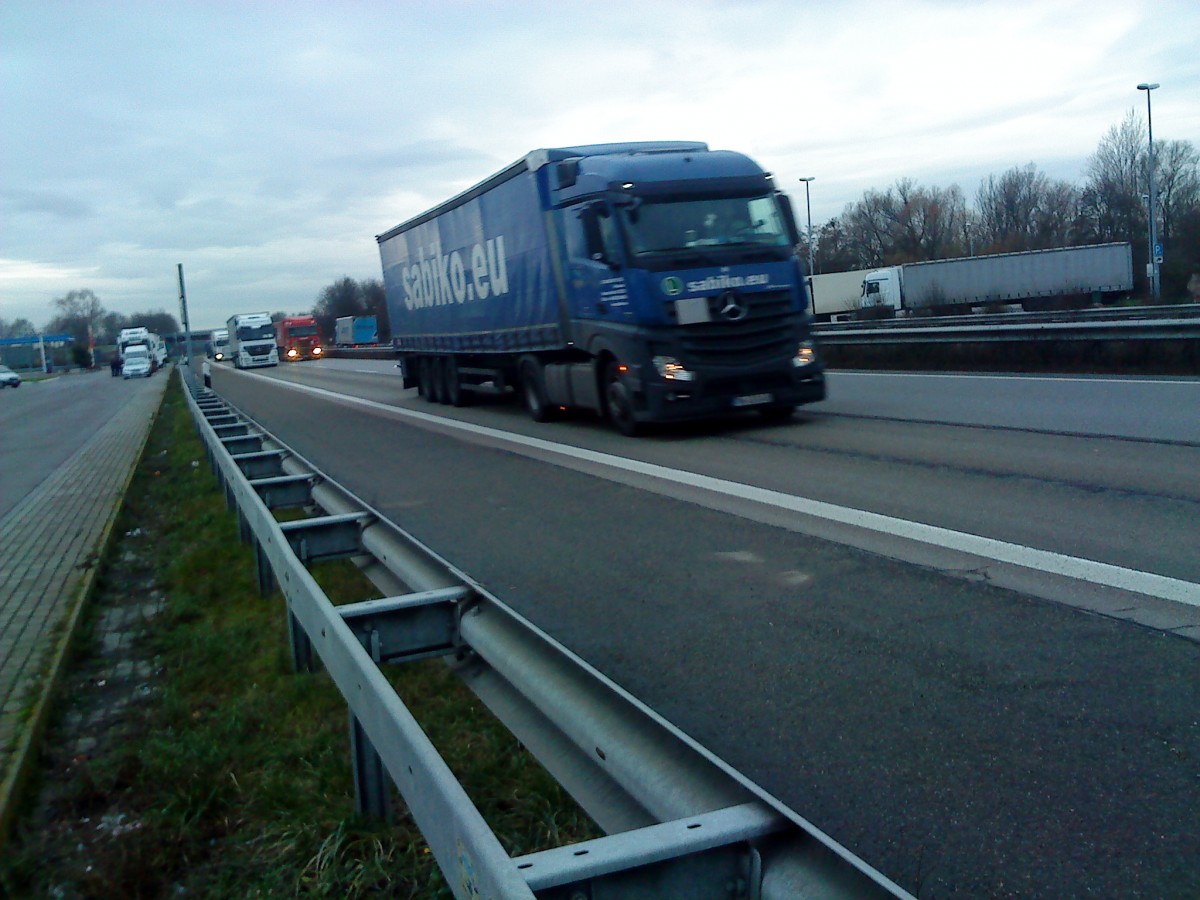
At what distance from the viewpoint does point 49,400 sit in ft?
176

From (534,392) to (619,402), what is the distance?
3.49m

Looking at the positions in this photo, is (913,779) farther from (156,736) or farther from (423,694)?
(156,736)

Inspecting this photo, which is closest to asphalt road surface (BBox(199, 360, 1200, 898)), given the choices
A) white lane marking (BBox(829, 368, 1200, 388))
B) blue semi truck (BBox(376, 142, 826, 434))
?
blue semi truck (BBox(376, 142, 826, 434))

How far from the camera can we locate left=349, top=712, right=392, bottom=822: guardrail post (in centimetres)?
397

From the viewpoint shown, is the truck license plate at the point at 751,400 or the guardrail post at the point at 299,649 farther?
the truck license plate at the point at 751,400

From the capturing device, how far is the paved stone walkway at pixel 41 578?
18.3 ft

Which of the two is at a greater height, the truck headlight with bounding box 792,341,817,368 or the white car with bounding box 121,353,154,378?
the white car with bounding box 121,353,154,378

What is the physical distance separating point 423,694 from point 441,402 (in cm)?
1937

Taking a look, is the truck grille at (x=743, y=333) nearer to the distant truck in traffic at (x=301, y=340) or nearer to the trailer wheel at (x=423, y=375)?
the trailer wheel at (x=423, y=375)

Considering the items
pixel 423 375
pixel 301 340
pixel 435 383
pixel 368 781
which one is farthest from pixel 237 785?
pixel 301 340

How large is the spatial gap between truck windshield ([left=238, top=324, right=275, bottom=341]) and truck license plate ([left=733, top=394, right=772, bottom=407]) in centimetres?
5923

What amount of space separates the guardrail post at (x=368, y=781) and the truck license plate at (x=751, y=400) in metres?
10.3

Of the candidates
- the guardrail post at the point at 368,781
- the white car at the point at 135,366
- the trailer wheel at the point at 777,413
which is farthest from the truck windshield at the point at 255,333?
the guardrail post at the point at 368,781

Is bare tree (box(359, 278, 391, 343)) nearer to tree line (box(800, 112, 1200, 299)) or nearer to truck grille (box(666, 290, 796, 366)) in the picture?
tree line (box(800, 112, 1200, 299))
